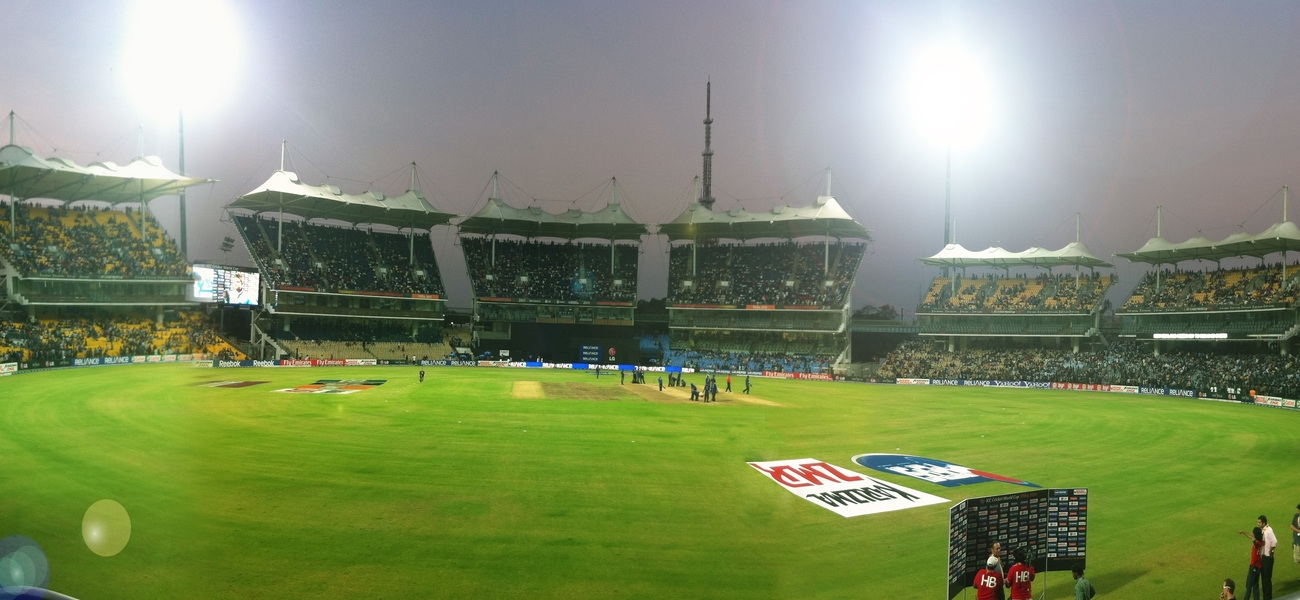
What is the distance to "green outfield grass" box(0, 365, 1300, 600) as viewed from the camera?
11555 millimetres

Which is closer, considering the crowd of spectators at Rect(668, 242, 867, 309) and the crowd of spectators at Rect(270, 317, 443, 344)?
the crowd of spectators at Rect(270, 317, 443, 344)

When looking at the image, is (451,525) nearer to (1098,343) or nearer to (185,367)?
(185,367)

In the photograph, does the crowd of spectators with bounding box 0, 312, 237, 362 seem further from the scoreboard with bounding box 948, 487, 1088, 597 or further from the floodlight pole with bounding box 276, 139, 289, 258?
the scoreboard with bounding box 948, 487, 1088, 597

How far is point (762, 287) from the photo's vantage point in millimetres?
89000

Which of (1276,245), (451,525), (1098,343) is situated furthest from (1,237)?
(1276,245)

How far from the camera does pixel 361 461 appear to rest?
19797 mm

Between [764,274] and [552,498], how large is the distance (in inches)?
3054

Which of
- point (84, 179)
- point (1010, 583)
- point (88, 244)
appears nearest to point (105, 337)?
point (88, 244)

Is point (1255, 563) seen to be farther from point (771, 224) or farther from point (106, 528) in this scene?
point (771, 224)

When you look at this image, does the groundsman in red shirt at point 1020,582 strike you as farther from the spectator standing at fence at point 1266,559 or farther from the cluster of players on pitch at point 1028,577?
the spectator standing at fence at point 1266,559

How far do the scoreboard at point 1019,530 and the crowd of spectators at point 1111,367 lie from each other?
5260 centimetres

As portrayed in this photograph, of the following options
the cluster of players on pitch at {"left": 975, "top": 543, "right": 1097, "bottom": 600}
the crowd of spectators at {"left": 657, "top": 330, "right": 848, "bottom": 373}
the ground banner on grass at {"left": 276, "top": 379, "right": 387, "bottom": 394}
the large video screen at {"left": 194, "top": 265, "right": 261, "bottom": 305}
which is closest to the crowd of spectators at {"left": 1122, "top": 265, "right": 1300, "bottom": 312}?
the crowd of spectators at {"left": 657, "top": 330, "right": 848, "bottom": 373}

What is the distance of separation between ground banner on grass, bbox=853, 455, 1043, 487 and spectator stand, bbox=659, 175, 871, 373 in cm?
5558

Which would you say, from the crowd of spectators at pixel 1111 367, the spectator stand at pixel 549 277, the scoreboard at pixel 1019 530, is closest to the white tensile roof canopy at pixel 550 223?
the spectator stand at pixel 549 277
